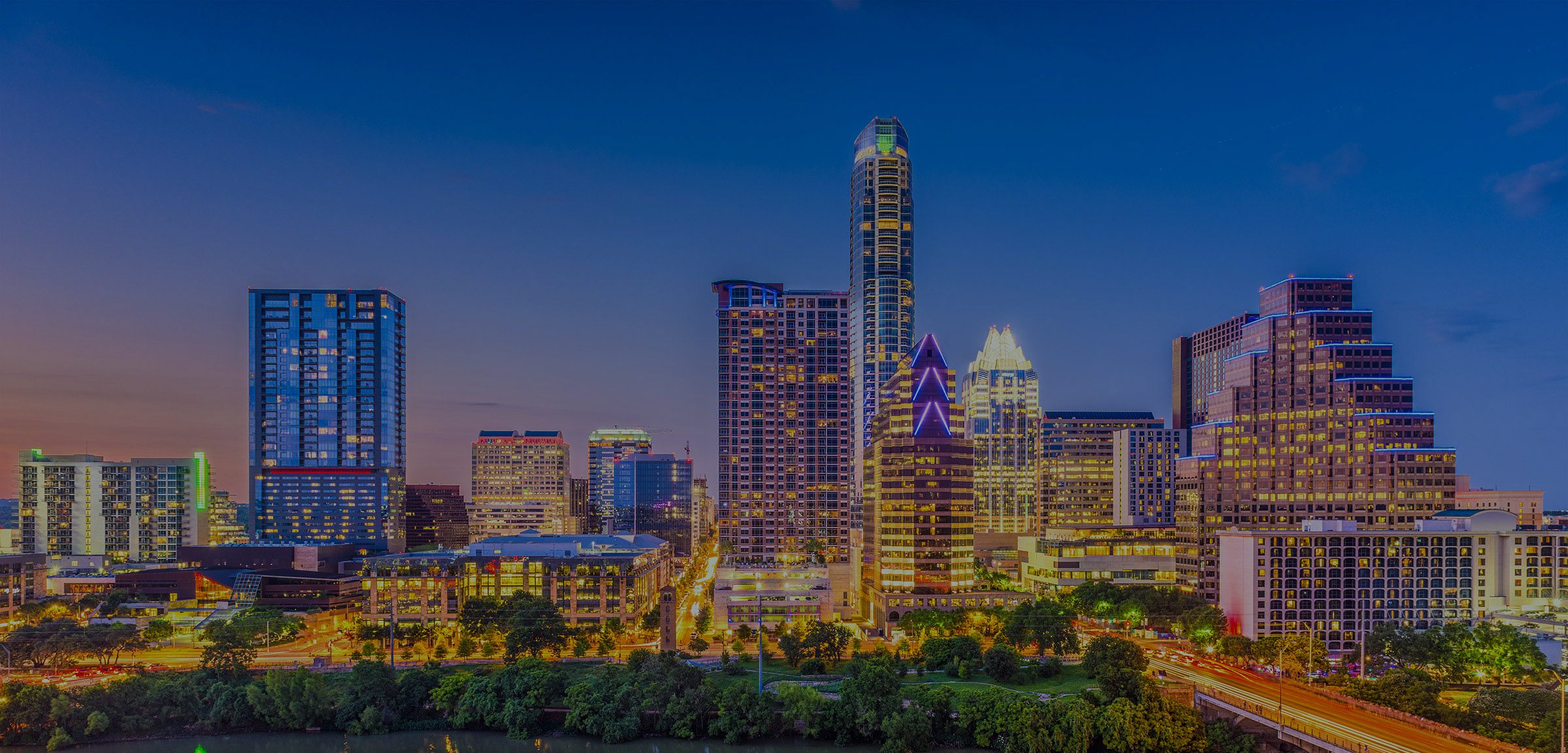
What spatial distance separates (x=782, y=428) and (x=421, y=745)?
296ft

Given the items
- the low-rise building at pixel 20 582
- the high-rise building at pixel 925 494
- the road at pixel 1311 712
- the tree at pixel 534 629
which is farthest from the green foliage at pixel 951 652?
the low-rise building at pixel 20 582

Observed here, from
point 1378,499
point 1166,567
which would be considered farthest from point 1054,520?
point 1378,499

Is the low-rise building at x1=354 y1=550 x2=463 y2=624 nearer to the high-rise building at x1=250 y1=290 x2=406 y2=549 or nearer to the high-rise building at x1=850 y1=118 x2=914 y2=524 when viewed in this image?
the high-rise building at x1=250 y1=290 x2=406 y2=549

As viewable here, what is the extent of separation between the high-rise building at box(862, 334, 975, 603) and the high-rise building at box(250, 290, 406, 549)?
89639 mm

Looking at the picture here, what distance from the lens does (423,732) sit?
64.8 meters

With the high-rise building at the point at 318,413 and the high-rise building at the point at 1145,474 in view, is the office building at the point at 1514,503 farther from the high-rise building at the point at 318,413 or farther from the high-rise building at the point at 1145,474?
the high-rise building at the point at 318,413

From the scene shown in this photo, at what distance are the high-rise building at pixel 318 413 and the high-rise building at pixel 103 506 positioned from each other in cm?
1225

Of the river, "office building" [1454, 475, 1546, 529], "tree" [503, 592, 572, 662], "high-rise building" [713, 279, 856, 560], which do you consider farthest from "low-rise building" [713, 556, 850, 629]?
"office building" [1454, 475, 1546, 529]

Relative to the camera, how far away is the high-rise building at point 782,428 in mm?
147125

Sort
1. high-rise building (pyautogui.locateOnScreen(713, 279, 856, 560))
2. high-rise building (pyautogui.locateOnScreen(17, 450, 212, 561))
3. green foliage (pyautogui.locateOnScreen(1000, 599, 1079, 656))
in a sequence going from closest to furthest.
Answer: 1. green foliage (pyautogui.locateOnScreen(1000, 599, 1079, 656))
2. high-rise building (pyautogui.locateOnScreen(713, 279, 856, 560))
3. high-rise building (pyautogui.locateOnScreen(17, 450, 212, 561))

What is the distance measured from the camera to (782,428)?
14800 cm

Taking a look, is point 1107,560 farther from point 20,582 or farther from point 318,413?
point 20,582

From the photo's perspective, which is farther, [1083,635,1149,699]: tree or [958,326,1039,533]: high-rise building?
[958,326,1039,533]: high-rise building

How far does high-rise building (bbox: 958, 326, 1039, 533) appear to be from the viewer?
189250mm
